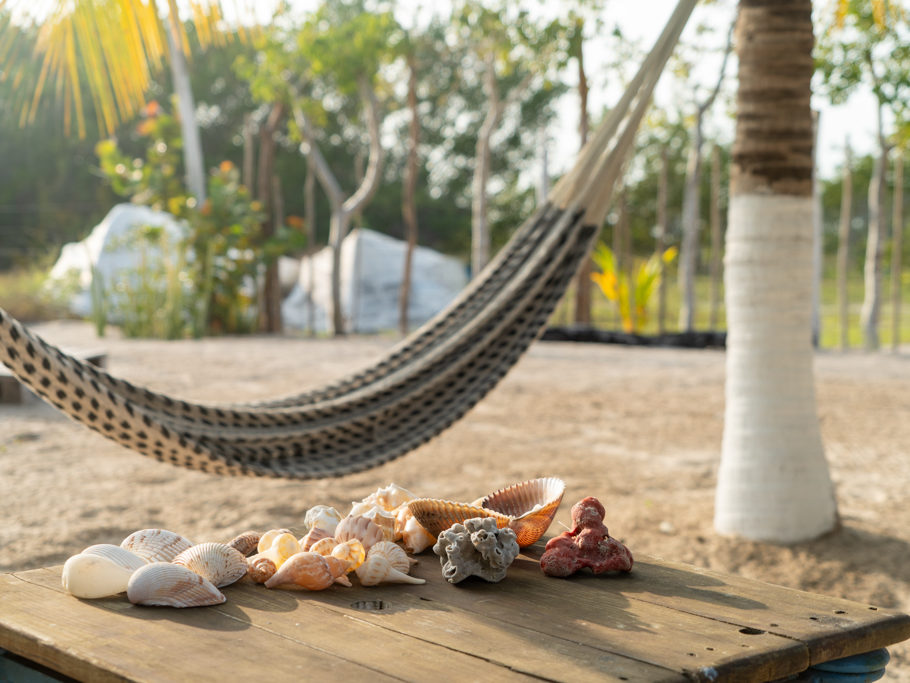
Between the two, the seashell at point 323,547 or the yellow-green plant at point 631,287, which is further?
the yellow-green plant at point 631,287

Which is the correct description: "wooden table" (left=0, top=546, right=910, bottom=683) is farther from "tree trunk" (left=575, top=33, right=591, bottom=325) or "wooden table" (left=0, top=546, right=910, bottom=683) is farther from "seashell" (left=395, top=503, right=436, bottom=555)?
"tree trunk" (left=575, top=33, right=591, bottom=325)

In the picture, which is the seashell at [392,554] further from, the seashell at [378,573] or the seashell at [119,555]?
the seashell at [119,555]

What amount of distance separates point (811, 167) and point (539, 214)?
0.74m

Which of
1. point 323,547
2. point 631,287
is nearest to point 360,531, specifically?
point 323,547

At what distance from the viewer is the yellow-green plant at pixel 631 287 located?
357 inches

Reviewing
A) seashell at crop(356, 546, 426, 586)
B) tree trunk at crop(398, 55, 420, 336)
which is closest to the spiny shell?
seashell at crop(356, 546, 426, 586)

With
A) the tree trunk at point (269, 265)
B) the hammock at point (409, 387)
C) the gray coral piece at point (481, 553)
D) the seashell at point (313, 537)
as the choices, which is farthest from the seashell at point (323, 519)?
the tree trunk at point (269, 265)

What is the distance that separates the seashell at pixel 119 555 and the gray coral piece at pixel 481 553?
16.0 inches

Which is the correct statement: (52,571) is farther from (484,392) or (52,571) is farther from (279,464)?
(484,392)

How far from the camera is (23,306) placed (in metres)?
10.1

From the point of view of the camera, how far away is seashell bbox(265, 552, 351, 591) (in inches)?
49.9

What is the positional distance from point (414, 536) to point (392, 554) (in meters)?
0.14

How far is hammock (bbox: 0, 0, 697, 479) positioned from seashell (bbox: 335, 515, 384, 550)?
26.6 inches

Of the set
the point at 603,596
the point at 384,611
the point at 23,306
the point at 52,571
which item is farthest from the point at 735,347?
the point at 23,306
